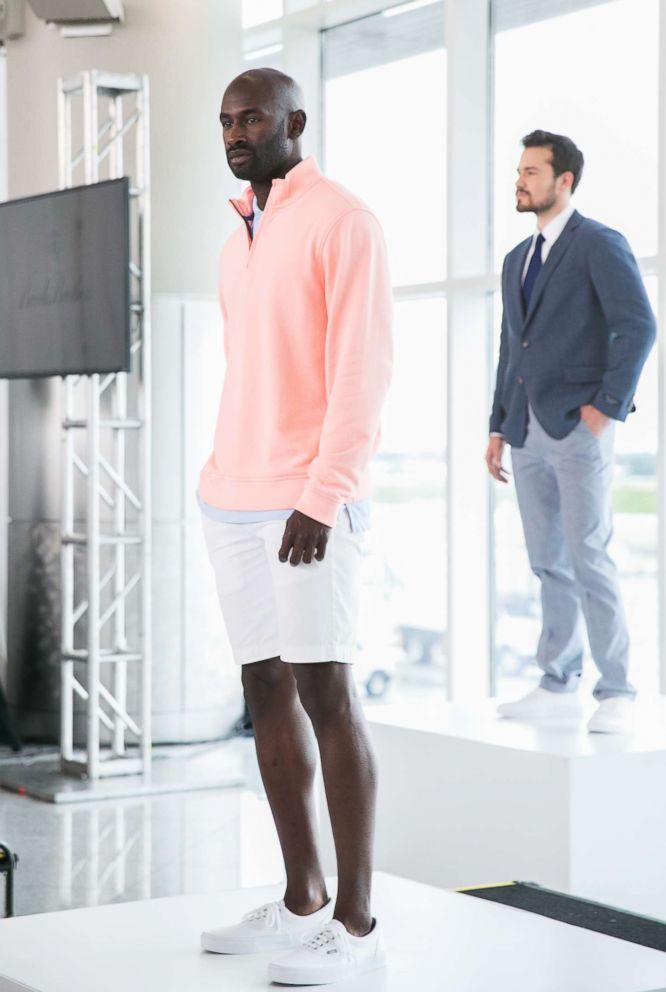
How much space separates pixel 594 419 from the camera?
3623 millimetres

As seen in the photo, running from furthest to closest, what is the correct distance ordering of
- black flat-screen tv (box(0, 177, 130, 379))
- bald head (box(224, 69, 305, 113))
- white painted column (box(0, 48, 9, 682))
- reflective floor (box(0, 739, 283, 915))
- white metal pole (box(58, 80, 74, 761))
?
white painted column (box(0, 48, 9, 682)), white metal pole (box(58, 80, 74, 761)), black flat-screen tv (box(0, 177, 130, 379)), reflective floor (box(0, 739, 283, 915)), bald head (box(224, 69, 305, 113))

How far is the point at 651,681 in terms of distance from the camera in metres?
5.24

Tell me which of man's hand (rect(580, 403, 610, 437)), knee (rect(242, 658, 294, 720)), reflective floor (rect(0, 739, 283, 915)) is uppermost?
man's hand (rect(580, 403, 610, 437))

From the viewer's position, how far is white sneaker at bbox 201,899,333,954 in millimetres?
2455

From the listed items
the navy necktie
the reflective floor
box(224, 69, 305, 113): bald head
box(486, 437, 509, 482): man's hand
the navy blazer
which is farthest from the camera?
the reflective floor

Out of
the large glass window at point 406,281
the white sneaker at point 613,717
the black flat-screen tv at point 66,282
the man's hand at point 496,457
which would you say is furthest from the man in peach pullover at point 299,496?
the large glass window at point 406,281

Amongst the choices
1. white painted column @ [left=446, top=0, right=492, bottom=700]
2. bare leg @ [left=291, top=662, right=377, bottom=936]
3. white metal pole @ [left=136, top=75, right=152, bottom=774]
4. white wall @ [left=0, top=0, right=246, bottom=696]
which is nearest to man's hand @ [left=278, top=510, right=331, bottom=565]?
bare leg @ [left=291, top=662, right=377, bottom=936]

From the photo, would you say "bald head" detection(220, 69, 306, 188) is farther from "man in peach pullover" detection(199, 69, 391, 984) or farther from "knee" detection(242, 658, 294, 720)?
"knee" detection(242, 658, 294, 720)

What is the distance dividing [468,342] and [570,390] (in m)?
2.32

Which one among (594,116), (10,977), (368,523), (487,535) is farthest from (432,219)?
(10,977)

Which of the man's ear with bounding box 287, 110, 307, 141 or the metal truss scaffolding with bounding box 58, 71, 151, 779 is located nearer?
the man's ear with bounding box 287, 110, 307, 141

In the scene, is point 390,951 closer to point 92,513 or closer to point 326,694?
point 326,694

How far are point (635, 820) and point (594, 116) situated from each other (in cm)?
293

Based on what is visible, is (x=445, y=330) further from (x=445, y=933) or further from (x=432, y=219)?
(x=445, y=933)
